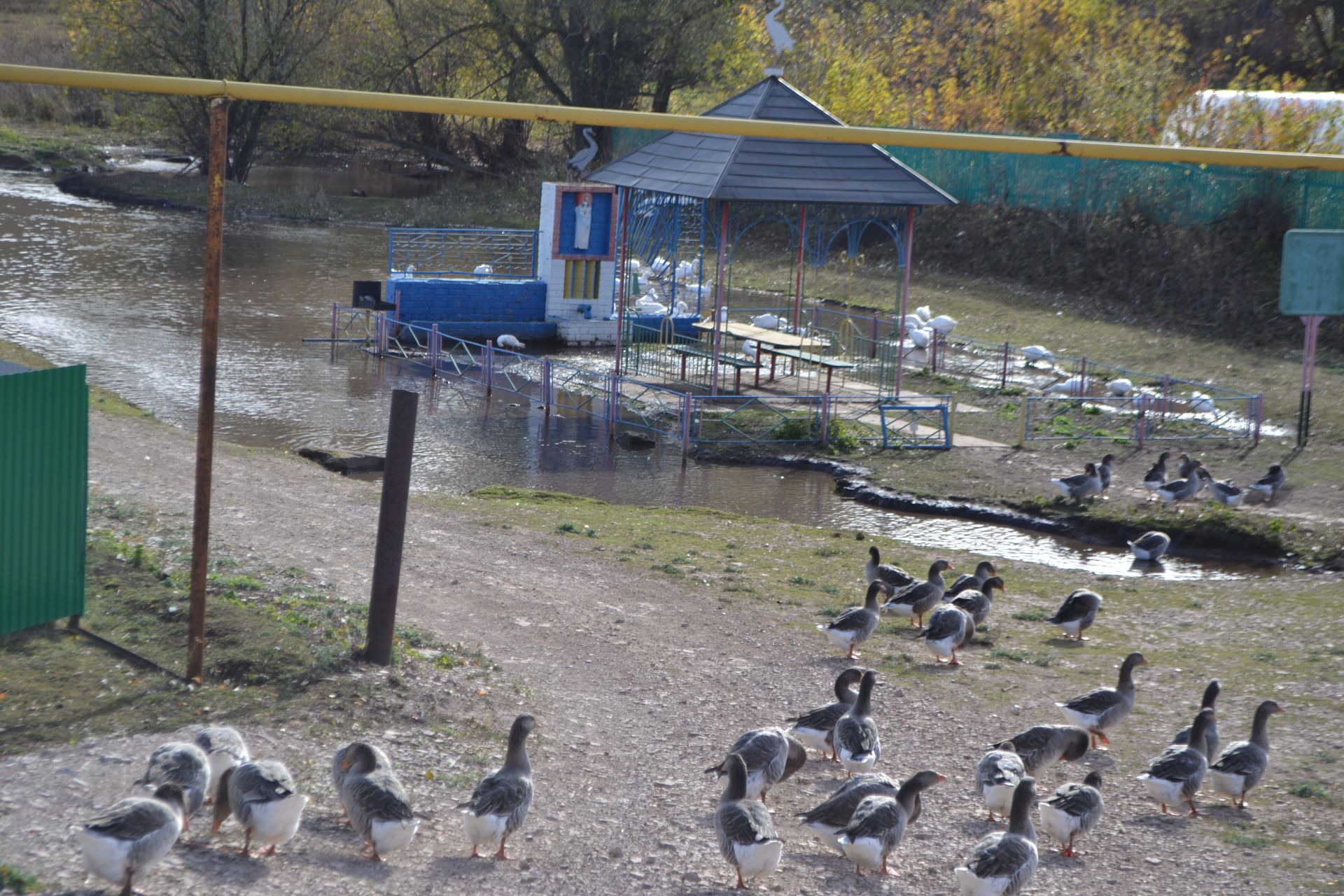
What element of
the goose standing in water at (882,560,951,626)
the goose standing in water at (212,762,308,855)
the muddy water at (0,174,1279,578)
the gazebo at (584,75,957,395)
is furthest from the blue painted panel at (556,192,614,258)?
the goose standing in water at (212,762,308,855)

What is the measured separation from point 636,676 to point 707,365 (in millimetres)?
13900

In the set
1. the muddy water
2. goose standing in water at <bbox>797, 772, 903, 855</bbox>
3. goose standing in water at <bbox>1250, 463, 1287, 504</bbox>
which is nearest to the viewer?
goose standing in water at <bbox>797, 772, 903, 855</bbox>

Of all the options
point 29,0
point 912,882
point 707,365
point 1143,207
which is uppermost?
point 29,0

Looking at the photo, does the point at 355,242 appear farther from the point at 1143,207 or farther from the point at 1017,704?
the point at 1017,704

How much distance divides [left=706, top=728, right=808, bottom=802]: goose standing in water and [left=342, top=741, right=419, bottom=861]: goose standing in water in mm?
1830

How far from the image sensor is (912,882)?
6.58 m

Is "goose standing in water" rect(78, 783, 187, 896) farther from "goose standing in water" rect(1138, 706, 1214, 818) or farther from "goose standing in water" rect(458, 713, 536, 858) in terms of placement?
"goose standing in water" rect(1138, 706, 1214, 818)

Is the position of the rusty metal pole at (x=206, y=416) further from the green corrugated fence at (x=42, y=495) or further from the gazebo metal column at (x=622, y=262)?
the gazebo metal column at (x=622, y=262)

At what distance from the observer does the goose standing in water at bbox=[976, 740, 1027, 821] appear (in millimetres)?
7148

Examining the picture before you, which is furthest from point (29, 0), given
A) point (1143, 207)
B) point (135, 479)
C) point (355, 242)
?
point (135, 479)

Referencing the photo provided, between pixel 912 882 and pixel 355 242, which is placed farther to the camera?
pixel 355 242

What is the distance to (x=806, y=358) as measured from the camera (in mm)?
20516

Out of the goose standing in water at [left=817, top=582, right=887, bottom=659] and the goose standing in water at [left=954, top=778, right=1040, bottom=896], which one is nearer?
the goose standing in water at [left=954, top=778, right=1040, bottom=896]

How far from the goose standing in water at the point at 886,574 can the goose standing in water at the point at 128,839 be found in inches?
285
